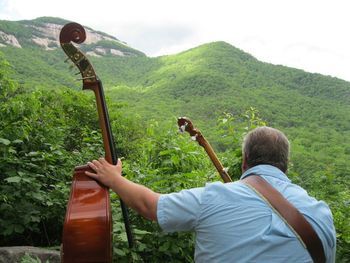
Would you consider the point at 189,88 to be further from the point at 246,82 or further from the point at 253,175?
the point at 253,175

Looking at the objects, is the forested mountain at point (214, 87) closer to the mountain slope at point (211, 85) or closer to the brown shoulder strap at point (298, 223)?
the mountain slope at point (211, 85)

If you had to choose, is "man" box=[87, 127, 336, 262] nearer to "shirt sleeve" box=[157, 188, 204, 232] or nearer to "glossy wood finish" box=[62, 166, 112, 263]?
"shirt sleeve" box=[157, 188, 204, 232]

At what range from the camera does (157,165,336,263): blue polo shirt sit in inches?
69.1

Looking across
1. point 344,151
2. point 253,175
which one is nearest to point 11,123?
point 253,175

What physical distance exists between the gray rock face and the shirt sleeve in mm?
1592

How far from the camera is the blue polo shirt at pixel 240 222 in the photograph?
5.75ft

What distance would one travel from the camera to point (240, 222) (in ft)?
5.84

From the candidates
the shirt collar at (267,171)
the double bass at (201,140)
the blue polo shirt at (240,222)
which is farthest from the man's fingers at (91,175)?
the double bass at (201,140)

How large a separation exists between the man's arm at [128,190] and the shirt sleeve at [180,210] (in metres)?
0.05

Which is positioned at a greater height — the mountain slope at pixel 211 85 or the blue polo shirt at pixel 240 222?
the mountain slope at pixel 211 85

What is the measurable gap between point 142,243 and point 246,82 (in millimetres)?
73845

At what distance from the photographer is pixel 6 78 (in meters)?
4.59

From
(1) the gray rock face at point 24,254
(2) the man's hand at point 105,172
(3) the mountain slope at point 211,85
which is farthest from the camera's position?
(3) the mountain slope at point 211,85

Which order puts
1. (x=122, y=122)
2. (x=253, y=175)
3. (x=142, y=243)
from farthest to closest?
(x=122, y=122) → (x=142, y=243) → (x=253, y=175)
